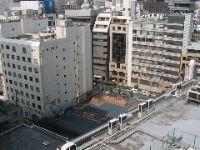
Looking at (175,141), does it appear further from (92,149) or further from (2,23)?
(2,23)

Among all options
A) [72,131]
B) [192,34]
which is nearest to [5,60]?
[72,131]

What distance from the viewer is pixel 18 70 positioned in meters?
81.7

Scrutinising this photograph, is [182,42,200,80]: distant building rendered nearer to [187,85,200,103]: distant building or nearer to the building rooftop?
[187,85,200,103]: distant building

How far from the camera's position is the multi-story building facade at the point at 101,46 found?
107500 mm

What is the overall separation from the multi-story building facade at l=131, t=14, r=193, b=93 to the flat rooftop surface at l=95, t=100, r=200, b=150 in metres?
55.1

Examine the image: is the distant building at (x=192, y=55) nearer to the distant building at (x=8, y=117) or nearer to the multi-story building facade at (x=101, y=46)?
the multi-story building facade at (x=101, y=46)

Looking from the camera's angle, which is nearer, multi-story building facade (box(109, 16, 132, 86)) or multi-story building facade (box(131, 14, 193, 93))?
multi-story building facade (box(131, 14, 193, 93))

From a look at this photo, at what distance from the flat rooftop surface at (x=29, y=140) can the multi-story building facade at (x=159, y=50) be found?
49.9 meters

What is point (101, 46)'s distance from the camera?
4284 inches

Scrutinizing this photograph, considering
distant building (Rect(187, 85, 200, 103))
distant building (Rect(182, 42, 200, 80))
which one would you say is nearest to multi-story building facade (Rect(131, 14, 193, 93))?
distant building (Rect(182, 42, 200, 80))

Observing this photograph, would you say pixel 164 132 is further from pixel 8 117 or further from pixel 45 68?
pixel 45 68

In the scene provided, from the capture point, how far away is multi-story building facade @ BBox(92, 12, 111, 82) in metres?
108

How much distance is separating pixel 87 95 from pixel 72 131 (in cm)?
2263

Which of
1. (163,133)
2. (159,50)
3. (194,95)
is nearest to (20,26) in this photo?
(159,50)
